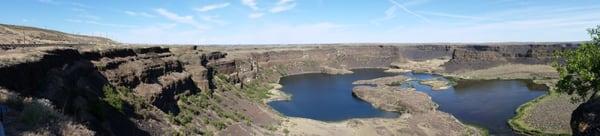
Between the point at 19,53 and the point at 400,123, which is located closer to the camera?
the point at 19,53

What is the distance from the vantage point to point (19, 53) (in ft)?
99.3

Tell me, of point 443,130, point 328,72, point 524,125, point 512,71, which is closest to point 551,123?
point 524,125

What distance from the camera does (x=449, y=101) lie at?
85.9 m

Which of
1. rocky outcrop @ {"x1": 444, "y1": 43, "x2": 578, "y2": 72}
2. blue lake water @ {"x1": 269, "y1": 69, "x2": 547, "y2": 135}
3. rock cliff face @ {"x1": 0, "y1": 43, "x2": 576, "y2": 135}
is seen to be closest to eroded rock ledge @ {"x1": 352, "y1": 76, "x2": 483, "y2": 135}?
blue lake water @ {"x1": 269, "y1": 69, "x2": 547, "y2": 135}

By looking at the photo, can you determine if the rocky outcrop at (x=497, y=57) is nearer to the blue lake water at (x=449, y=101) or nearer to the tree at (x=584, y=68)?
the blue lake water at (x=449, y=101)

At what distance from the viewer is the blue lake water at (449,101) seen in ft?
228

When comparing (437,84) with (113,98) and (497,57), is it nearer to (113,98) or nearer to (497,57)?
(497,57)

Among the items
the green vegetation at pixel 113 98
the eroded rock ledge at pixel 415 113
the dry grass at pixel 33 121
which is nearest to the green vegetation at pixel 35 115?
the dry grass at pixel 33 121

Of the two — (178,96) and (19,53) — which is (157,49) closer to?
(178,96)

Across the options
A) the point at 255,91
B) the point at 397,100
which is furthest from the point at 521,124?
the point at 255,91

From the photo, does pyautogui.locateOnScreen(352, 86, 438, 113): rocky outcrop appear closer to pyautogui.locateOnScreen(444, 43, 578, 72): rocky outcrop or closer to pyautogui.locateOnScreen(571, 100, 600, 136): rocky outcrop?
pyautogui.locateOnScreen(571, 100, 600, 136): rocky outcrop

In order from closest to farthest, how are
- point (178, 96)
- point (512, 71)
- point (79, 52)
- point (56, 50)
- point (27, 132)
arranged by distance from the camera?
point (27, 132)
point (56, 50)
point (79, 52)
point (178, 96)
point (512, 71)

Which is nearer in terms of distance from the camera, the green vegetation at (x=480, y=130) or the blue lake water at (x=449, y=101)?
the green vegetation at (x=480, y=130)

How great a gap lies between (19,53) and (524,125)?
50588 millimetres
